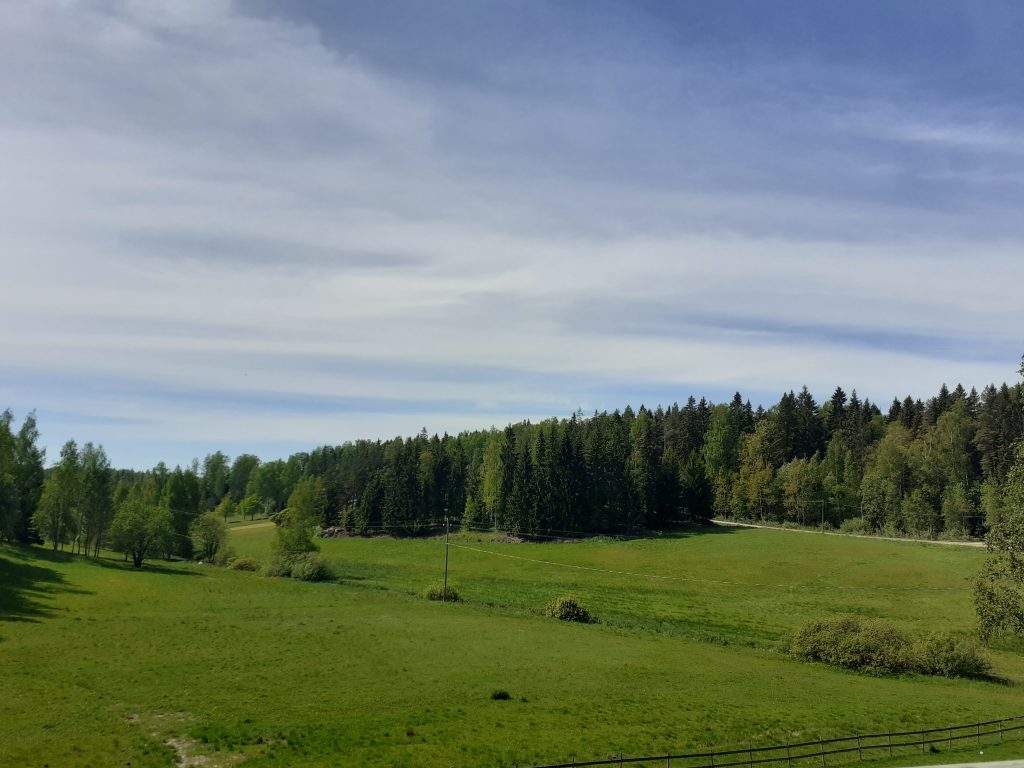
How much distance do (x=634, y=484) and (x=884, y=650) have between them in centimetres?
9545

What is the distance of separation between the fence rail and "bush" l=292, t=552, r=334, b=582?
7614cm

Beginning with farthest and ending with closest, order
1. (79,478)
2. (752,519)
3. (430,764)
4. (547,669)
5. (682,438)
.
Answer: (682,438) < (752,519) < (79,478) < (547,669) < (430,764)

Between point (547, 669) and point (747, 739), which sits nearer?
point (747, 739)

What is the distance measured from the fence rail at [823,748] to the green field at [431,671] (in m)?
1.41

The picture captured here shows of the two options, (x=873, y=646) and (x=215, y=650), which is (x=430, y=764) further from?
(x=873, y=646)

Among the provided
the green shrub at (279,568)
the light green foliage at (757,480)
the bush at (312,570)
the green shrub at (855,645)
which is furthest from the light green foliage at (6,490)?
the light green foliage at (757,480)

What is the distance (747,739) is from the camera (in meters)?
34.8

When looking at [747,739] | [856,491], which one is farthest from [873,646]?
[856,491]

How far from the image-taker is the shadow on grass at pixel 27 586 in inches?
2296

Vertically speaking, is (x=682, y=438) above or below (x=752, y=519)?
above

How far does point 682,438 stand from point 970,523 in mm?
76876

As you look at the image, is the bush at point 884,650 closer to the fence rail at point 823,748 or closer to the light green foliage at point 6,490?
the fence rail at point 823,748

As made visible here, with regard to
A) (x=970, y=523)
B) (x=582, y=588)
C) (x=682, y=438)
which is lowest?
(x=582, y=588)

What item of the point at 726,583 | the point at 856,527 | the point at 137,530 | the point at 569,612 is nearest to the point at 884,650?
the point at 569,612
